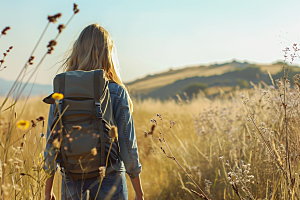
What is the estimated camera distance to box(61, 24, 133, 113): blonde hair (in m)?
1.95

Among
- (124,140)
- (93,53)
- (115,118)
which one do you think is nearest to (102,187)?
(124,140)

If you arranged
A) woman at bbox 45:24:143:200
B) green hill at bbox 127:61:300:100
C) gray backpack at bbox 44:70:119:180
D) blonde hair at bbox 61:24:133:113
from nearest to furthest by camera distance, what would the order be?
1. gray backpack at bbox 44:70:119:180
2. woman at bbox 45:24:143:200
3. blonde hair at bbox 61:24:133:113
4. green hill at bbox 127:61:300:100

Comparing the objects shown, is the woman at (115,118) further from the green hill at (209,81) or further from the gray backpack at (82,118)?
the green hill at (209,81)

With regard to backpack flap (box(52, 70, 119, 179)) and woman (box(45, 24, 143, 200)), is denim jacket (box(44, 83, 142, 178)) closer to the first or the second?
woman (box(45, 24, 143, 200))

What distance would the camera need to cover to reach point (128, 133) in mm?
1739

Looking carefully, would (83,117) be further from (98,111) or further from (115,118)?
(115,118)

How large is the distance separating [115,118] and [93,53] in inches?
22.4

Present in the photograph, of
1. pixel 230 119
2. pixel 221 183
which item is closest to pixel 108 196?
pixel 221 183

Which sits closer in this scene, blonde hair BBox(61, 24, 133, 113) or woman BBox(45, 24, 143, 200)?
woman BBox(45, 24, 143, 200)

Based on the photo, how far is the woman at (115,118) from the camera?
5.55ft

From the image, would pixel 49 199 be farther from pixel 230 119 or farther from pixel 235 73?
pixel 235 73

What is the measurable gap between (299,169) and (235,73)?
2064 inches

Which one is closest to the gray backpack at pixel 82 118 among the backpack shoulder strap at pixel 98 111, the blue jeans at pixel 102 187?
the backpack shoulder strap at pixel 98 111

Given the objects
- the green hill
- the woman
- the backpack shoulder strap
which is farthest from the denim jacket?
the green hill
